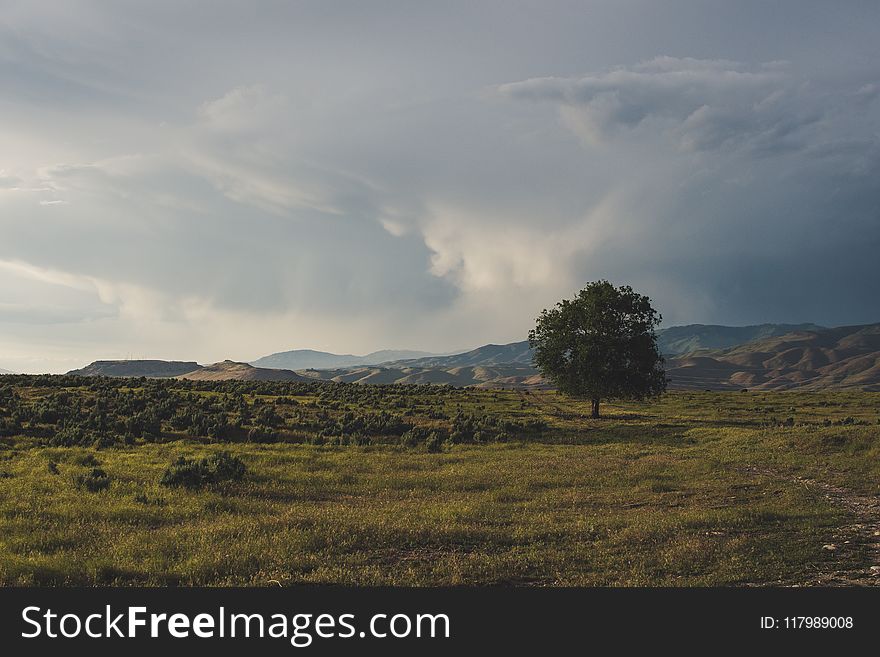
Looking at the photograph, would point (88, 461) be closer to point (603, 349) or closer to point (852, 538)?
point (852, 538)

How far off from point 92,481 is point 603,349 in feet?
150

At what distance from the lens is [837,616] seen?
8898mm

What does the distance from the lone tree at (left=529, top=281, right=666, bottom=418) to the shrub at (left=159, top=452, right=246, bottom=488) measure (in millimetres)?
39131

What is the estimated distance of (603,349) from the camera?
2186 inches

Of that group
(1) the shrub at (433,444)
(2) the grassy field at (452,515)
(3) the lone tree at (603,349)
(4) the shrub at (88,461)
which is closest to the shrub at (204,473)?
(2) the grassy field at (452,515)

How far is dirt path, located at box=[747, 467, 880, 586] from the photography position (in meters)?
10.8

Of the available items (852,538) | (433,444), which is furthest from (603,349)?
(852,538)

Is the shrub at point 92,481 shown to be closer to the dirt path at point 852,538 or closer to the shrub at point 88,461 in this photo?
the shrub at point 88,461

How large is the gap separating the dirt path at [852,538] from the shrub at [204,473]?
1898 cm

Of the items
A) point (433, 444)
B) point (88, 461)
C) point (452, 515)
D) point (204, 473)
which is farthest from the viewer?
point (433, 444)

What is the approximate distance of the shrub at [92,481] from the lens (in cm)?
1985

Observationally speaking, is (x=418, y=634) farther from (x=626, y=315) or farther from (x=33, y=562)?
(x=626, y=315)

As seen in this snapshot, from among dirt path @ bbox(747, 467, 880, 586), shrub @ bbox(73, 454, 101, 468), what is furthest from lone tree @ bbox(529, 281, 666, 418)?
shrub @ bbox(73, 454, 101, 468)

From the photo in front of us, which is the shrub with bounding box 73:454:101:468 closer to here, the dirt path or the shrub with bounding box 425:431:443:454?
the shrub with bounding box 425:431:443:454
